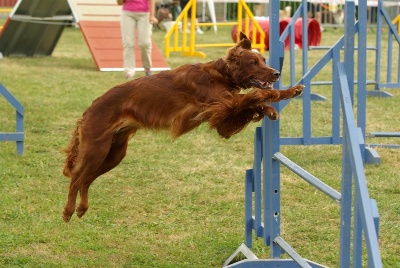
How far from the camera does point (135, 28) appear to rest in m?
11.9

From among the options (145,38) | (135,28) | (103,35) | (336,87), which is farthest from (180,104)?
(103,35)

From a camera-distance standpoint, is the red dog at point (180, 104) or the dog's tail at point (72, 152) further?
the dog's tail at point (72, 152)

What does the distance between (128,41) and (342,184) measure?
907cm

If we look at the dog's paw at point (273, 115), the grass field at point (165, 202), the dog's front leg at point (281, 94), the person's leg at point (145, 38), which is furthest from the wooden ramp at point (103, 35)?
the dog's paw at point (273, 115)

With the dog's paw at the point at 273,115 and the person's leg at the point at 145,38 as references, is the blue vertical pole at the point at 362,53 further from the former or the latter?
the person's leg at the point at 145,38

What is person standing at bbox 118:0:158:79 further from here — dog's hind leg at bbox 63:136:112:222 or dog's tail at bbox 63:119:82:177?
dog's hind leg at bbox 63:136:112:222

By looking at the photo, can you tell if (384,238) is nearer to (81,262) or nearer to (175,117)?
(175,117)

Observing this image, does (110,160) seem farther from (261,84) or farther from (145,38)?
(145,38)

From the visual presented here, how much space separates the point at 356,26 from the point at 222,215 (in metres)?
2.46

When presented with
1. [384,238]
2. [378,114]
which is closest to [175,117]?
[384,238]

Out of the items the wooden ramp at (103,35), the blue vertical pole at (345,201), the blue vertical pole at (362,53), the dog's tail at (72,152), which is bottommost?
the wooden ramp at (103,35)

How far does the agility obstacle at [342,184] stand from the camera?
2.72 metres

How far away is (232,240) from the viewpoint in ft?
15.9

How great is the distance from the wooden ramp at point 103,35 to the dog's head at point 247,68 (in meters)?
8.27
